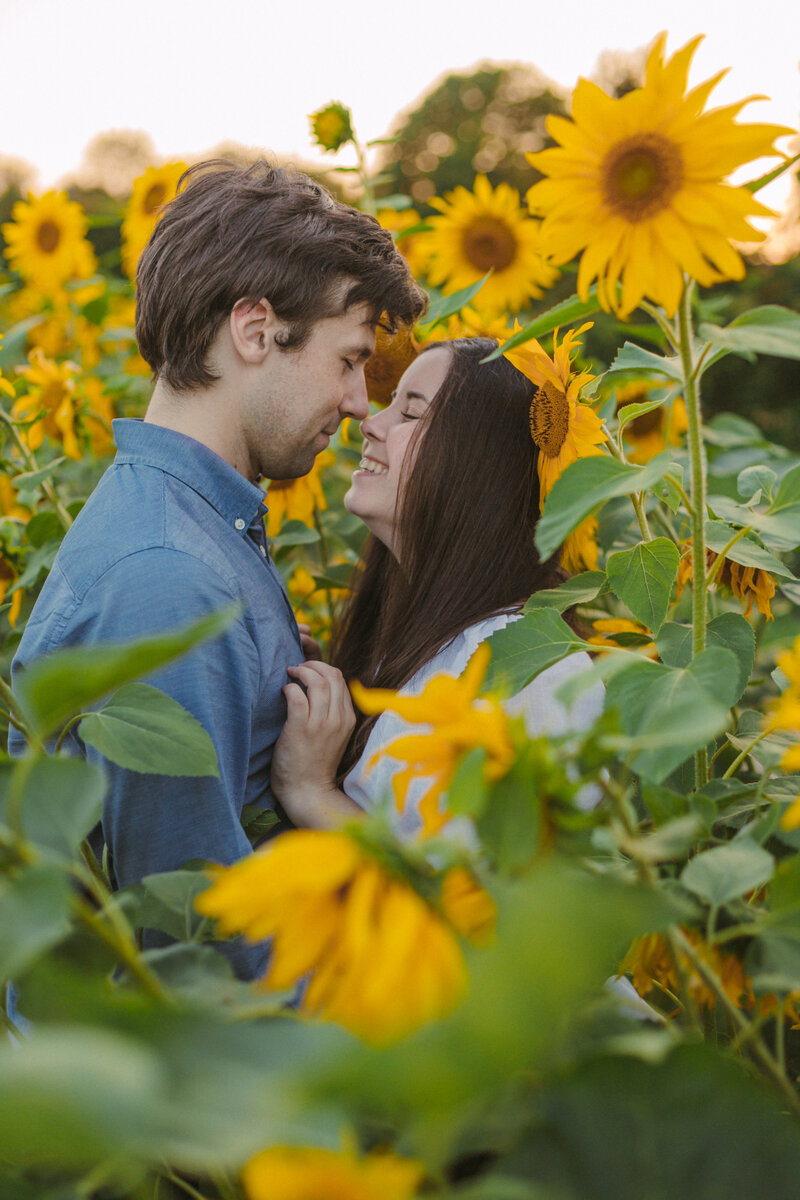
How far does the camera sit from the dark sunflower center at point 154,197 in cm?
222

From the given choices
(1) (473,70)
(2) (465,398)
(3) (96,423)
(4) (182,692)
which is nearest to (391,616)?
(2) (465,398)

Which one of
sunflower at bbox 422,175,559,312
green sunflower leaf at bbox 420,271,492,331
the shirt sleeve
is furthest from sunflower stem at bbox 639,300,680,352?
sunflower at bbox 422,175,559,312

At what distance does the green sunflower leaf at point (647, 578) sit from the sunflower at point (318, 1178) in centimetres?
59

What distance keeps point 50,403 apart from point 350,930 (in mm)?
1597

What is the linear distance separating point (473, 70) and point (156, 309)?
22.6ft

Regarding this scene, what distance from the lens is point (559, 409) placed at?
109 cm

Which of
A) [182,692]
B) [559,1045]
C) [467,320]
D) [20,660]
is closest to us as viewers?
[559,1045]

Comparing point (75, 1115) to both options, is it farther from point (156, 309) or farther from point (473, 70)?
point (473, 70)

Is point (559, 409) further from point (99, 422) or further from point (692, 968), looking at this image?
point (99, 422)

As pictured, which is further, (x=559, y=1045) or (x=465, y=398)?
(x=465, y=398)

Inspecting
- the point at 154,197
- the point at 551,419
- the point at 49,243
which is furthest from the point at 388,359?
the point at 49,243

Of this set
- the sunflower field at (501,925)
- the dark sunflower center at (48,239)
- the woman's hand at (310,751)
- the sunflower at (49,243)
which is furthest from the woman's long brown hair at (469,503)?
the dark sunflower center at (48,239)

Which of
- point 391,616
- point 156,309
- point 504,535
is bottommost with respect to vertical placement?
point 391,616

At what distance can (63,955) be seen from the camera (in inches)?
17.9
